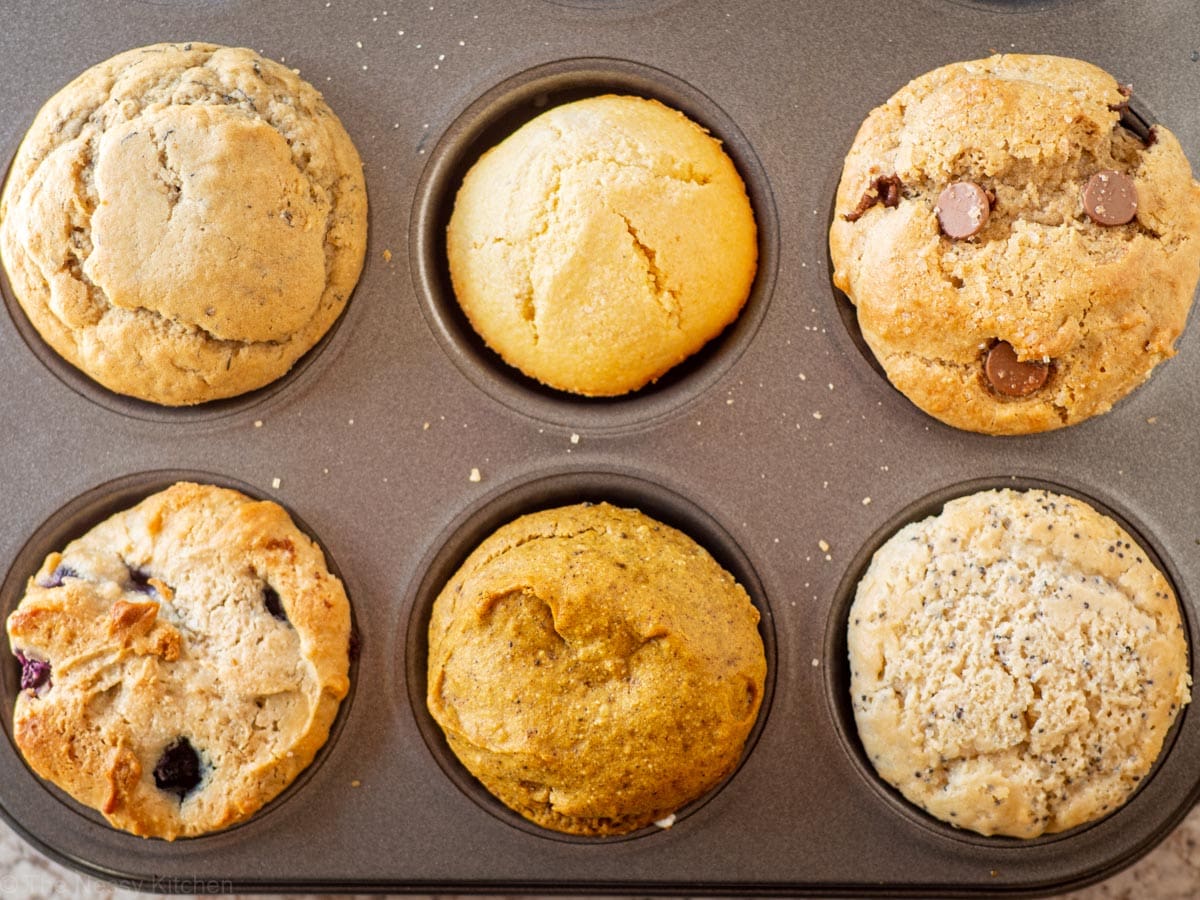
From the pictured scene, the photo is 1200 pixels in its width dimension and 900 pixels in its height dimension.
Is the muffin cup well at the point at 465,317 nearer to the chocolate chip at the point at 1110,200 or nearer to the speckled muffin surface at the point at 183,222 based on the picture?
the speckled muffin surface at the point at 183,222

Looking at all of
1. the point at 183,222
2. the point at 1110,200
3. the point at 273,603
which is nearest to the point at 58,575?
the point at 273,603

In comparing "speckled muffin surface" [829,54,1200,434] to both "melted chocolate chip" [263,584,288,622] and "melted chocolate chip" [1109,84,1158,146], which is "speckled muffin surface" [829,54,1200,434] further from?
"melted chocolate chip" [263,584,288,622]

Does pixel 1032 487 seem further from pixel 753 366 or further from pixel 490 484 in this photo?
pixel 490 484

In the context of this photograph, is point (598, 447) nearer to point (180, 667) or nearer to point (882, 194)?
point (882, 194)

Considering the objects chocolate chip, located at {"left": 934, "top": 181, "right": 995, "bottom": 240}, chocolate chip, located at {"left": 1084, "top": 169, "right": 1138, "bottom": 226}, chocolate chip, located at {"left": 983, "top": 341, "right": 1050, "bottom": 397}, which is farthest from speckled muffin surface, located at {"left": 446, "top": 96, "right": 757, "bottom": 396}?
chocolate chip, located at {"left": 1084, "top": 169, "right": 1138, "bottom": 226}

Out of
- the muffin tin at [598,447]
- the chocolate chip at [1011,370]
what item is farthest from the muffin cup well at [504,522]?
the chocolate chip at [1011,370]
